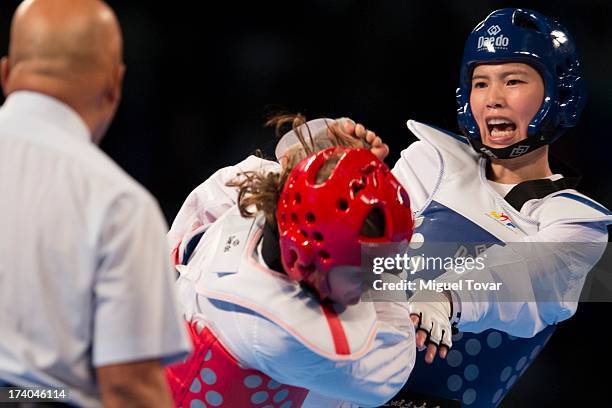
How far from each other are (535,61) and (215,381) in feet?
5.72

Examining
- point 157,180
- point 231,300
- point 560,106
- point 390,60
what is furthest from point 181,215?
point 390,60

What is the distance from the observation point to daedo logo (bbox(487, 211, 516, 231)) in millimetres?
3469

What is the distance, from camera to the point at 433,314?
2980 millimetres

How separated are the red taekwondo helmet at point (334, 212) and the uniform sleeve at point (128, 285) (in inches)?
27.8

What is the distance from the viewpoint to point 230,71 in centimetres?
520

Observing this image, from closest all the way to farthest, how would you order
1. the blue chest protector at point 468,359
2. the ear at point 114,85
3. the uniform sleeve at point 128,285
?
the uniform sleeve at point 128,285 < the ear at point 114,85 < the blue chest protector at point 468,359

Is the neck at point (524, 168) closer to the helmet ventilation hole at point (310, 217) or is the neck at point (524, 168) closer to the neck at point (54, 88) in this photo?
the helmet ventilation hole at point (310, 217)

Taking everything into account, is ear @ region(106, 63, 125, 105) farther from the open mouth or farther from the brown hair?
the open mouth

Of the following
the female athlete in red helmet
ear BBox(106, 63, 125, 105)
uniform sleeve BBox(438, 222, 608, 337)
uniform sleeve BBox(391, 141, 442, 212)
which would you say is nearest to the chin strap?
uniform sleeve BBox(391, 141, 442, 212)

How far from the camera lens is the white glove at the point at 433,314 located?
9.62ft

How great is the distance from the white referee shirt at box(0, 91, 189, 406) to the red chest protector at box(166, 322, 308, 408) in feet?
2.95

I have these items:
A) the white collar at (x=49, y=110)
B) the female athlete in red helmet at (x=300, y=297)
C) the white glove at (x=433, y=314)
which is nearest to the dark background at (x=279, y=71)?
the white glove at (x=433, y=314)

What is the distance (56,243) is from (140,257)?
14cm

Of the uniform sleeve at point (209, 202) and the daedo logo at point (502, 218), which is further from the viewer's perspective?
the daedo logo at point (502, 218)
